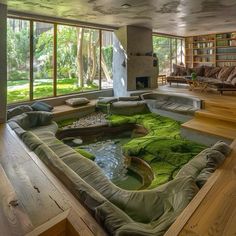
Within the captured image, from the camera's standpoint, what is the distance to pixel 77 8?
478cm

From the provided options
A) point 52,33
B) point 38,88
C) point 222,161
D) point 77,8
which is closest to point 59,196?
point 222,161

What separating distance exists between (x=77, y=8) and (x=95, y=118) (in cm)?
258

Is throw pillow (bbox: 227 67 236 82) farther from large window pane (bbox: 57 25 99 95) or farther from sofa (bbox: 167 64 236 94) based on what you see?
large window pane (bbox: 57 25 99 95)

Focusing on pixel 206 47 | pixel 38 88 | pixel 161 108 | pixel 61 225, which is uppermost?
pixel 206 47

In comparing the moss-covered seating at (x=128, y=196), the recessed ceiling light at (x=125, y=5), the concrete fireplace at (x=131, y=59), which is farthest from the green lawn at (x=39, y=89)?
the recessed ceiling light at (x=125, y=5)

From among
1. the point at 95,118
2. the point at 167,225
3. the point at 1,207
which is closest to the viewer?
the point at 167,225

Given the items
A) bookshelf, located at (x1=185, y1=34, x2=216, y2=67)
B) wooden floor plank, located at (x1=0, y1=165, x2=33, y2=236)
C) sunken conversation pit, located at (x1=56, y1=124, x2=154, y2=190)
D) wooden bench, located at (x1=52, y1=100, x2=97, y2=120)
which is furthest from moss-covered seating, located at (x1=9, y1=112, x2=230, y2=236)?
bookshelf, located at (x1=185, y1=34, x2=216, y2=67)

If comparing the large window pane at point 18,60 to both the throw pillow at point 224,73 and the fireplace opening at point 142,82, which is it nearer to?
the fireplace opening at point 142,82

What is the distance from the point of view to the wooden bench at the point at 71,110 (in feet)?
18.9

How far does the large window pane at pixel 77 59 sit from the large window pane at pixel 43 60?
0.91ft

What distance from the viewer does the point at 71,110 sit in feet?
19.8

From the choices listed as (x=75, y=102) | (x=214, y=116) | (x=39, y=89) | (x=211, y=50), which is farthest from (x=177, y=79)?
(x=39, y=89)

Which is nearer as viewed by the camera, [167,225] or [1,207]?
[167,225]

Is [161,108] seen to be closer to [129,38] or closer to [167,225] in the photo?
[129,38]
